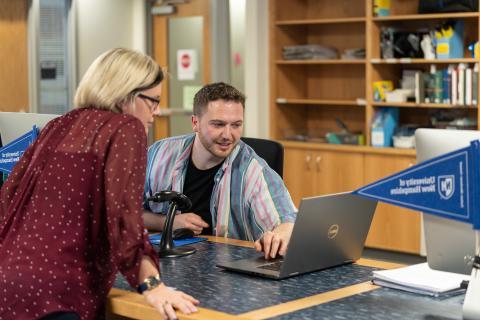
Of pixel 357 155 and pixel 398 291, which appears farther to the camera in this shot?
pixel 357 155

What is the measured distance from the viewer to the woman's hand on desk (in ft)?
7.14

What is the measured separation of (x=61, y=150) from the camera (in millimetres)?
2291

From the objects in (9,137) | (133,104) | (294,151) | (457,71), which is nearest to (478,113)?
(457,71)

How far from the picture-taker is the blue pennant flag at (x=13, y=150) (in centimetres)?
325

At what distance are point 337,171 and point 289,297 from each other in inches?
156

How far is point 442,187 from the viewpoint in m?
2.18

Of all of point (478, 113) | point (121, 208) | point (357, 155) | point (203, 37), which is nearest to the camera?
point (121, 208)

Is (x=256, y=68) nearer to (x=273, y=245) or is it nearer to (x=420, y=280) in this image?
(x=273, y=245)

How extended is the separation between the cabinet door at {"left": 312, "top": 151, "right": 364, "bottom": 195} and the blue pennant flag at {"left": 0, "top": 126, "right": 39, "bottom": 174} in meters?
3.34

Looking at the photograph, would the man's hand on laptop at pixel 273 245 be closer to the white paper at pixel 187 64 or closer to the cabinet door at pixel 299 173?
the cabinet door at pixel 299 173

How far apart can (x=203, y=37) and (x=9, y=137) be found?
13.0 feet

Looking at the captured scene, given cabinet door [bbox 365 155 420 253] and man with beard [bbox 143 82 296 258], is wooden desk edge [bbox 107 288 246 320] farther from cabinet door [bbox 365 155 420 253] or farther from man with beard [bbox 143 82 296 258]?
cabinet door [bbox 365 155 420 253]

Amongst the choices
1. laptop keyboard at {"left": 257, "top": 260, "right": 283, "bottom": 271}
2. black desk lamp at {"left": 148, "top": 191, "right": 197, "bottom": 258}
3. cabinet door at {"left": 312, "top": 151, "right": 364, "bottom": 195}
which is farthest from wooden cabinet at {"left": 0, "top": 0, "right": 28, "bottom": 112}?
laptop keyboard at {"left": 257, "top": 260, "right": 283, "bottom": 271}

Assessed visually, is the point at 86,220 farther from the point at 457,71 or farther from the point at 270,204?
the point at 457,71
